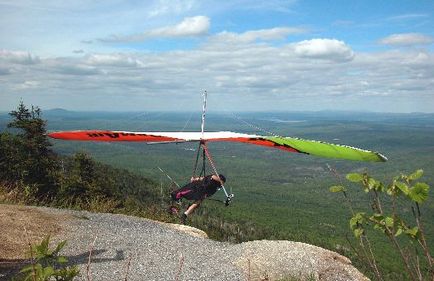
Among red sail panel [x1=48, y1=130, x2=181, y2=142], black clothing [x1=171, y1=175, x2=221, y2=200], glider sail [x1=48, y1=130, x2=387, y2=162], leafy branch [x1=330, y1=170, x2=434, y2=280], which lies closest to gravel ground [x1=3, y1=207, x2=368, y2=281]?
black clothing [x1=171, y1=175, x2=221, y2=200]

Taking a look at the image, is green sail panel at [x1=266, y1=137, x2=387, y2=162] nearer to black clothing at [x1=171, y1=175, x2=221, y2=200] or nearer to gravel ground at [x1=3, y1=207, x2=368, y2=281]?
black clothing at [x1=171, y1=175, x2=221, y2=200]

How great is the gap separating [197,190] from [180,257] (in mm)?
2350

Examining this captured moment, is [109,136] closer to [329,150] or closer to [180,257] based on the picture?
[180,257]

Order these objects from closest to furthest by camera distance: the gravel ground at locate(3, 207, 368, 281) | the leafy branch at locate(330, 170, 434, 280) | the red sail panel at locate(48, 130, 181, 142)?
the leafy branch at locate(330, 170, 434, 280) → the gravel ground at locate(3, 207, 368, 281) → the red sail panel at locate(48, 130, 181, 142)

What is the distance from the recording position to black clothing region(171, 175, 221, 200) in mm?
13984

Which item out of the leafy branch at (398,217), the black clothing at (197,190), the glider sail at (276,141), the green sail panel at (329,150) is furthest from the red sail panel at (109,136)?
the leafy branch at (398,217)

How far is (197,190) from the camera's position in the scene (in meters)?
14.1

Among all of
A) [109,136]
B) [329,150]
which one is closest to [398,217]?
[329,150]

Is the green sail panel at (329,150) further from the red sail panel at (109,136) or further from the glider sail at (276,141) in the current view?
the red sail panel at (109,136)

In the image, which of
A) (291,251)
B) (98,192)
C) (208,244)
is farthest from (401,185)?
(98,192)

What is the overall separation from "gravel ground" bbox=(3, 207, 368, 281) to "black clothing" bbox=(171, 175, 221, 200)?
1.61m

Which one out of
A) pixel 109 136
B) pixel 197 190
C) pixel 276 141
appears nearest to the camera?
pixel 276 141

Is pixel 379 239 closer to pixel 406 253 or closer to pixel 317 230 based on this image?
pixel 317 230

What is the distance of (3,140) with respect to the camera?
1267 inches
